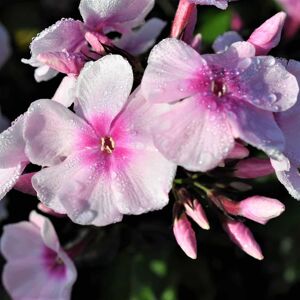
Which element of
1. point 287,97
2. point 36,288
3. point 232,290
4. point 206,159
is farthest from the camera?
point 232,290

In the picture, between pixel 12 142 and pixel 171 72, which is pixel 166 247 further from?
pixel 171 72

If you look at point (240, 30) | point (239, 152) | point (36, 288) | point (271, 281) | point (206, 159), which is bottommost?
point (271, 281)

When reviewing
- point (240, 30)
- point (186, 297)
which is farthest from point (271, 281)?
point (240, 30)

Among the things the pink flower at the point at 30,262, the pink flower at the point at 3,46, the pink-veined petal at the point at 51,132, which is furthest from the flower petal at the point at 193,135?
the pink flower at the point at 3,46

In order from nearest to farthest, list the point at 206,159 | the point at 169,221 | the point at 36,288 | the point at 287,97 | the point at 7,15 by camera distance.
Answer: the point at 206,159, the point at 287,97, the point at 36,288, the point at 169,221, the point at 7,15

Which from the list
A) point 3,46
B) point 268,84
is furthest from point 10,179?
point 3,46

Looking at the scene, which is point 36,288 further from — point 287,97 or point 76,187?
point 287,97

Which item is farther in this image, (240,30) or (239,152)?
(240,30)
